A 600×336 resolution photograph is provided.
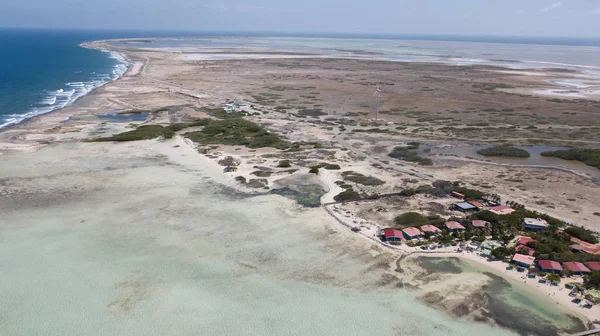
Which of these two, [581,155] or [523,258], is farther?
[581,155]

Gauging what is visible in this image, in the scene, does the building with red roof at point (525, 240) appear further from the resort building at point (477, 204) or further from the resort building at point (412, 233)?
the resort building at point (412, 233)

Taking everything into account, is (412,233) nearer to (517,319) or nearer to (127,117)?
(517,319)

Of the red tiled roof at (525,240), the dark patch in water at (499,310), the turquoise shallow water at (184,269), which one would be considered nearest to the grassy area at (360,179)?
the turquoise shallow water at (184,269)

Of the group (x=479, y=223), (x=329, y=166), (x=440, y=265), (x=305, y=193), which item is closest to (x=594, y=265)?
(x=479, y=223)

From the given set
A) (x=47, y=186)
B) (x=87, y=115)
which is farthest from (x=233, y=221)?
(x=87, y=115)

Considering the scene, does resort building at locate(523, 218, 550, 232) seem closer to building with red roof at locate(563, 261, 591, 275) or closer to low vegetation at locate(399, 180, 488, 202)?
low vegetation at locate(399, 180, 488, 202)

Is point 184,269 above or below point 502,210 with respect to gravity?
below
